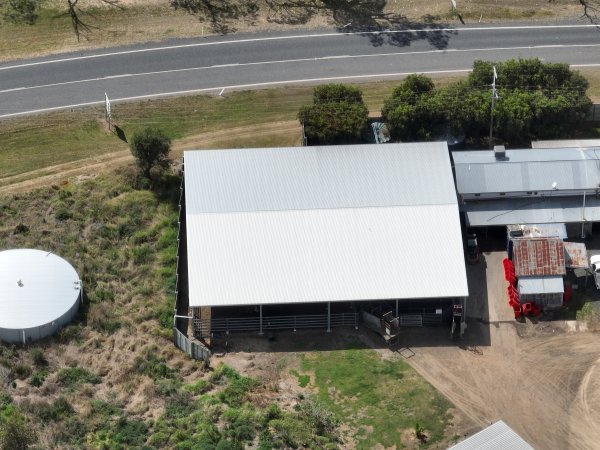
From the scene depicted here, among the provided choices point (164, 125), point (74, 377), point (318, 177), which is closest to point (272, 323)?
point (318, 177)

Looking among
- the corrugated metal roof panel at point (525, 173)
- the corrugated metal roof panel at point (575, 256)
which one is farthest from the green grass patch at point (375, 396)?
the corrugated metal roof panel at point (525, 173)

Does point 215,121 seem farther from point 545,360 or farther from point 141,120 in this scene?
point 545,360

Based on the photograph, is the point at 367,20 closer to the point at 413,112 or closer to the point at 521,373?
the point at 413,112

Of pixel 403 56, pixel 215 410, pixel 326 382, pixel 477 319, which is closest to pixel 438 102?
pixel 403 56

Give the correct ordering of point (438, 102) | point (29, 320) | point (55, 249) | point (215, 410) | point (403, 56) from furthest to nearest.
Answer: point (403, 56)
point (438, 102)
point (55, 249)
point (29, 320)
point (215, 410)

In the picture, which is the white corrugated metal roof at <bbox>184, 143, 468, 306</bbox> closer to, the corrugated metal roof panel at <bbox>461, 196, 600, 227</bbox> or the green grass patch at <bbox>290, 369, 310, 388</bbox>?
the corrugated metal roof panel at <bbox>461, 196, 600, 227</bbox>
